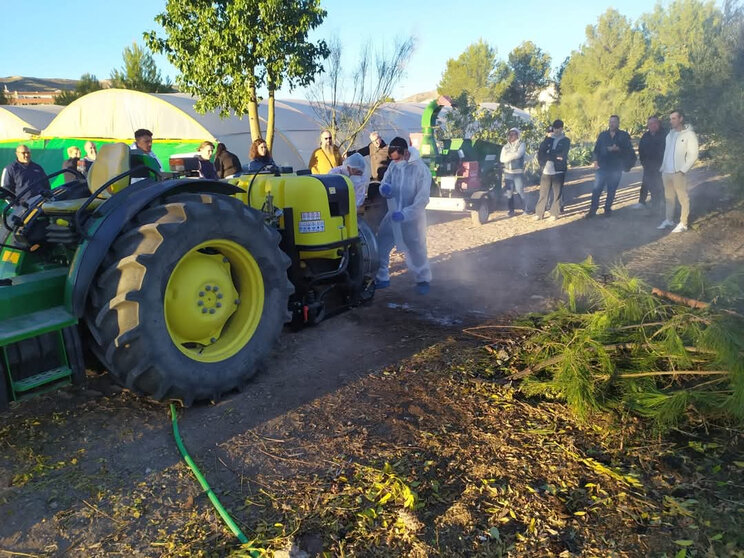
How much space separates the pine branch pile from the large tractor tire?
5.81ft

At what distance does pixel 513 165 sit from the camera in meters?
10.8

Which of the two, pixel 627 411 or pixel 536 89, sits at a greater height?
pixel 536 89

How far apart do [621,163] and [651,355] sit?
24.2 ft

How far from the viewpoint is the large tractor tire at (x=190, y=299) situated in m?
2.85

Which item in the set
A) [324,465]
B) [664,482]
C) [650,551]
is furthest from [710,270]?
[324,465]

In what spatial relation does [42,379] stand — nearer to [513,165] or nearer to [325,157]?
[325,157]

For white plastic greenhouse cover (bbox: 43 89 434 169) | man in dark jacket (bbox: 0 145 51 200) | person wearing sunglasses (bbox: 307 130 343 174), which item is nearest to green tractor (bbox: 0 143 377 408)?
person wearing sunglasses (bbox: 307 130 343 174)

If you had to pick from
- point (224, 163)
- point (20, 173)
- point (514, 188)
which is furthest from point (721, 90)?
point (20, 173)

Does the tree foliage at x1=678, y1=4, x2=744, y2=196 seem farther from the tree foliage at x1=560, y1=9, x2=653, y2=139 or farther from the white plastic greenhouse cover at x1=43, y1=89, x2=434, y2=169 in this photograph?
the tree foliage at x1=560, y1=9, x2=653, y2=139

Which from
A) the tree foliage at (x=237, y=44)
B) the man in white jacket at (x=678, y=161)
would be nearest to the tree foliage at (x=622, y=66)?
the man in white jacket at (x=678, y=161)

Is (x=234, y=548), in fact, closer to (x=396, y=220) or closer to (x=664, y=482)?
(x=664, y=482)

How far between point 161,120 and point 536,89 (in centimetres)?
4005

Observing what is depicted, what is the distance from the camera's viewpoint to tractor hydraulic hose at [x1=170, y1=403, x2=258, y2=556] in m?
2.23

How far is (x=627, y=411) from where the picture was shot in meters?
3.12
